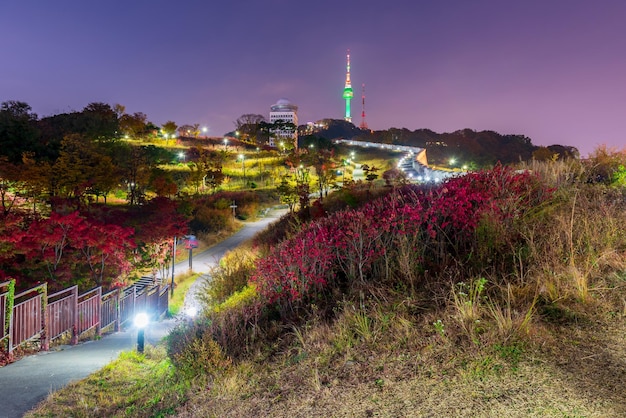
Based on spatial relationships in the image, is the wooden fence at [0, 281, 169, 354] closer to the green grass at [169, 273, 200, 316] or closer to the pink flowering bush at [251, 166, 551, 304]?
the green grass at [169, 273, 200, 316]

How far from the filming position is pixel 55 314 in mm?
8484

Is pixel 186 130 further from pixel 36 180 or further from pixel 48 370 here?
pixel 48 370

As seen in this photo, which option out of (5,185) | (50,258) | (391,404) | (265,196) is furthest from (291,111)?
(391,404)

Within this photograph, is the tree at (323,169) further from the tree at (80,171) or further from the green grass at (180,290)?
the tree at (80,171)

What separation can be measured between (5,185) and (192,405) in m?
31.1

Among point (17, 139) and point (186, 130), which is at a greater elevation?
point (186, 130)

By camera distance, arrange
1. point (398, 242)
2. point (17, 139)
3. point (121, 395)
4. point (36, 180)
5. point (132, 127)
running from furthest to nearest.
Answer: point (132, 127), point (17, 139), point (36, 180), point (398, 242), point (121, 395)

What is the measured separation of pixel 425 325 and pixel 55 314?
749 centimetres

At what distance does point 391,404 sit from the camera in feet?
10.6

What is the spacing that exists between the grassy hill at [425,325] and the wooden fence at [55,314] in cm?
194

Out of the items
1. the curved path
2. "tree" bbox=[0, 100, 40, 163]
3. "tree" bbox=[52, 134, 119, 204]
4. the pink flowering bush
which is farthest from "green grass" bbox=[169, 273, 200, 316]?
"tree" bbox=[0, 100, 40, 163]

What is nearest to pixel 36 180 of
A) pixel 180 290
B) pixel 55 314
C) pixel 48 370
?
pixel 180 290

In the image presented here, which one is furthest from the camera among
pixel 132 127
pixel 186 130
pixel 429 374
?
pixel 186 130

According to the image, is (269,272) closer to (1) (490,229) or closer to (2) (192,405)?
(2) (192,405)
